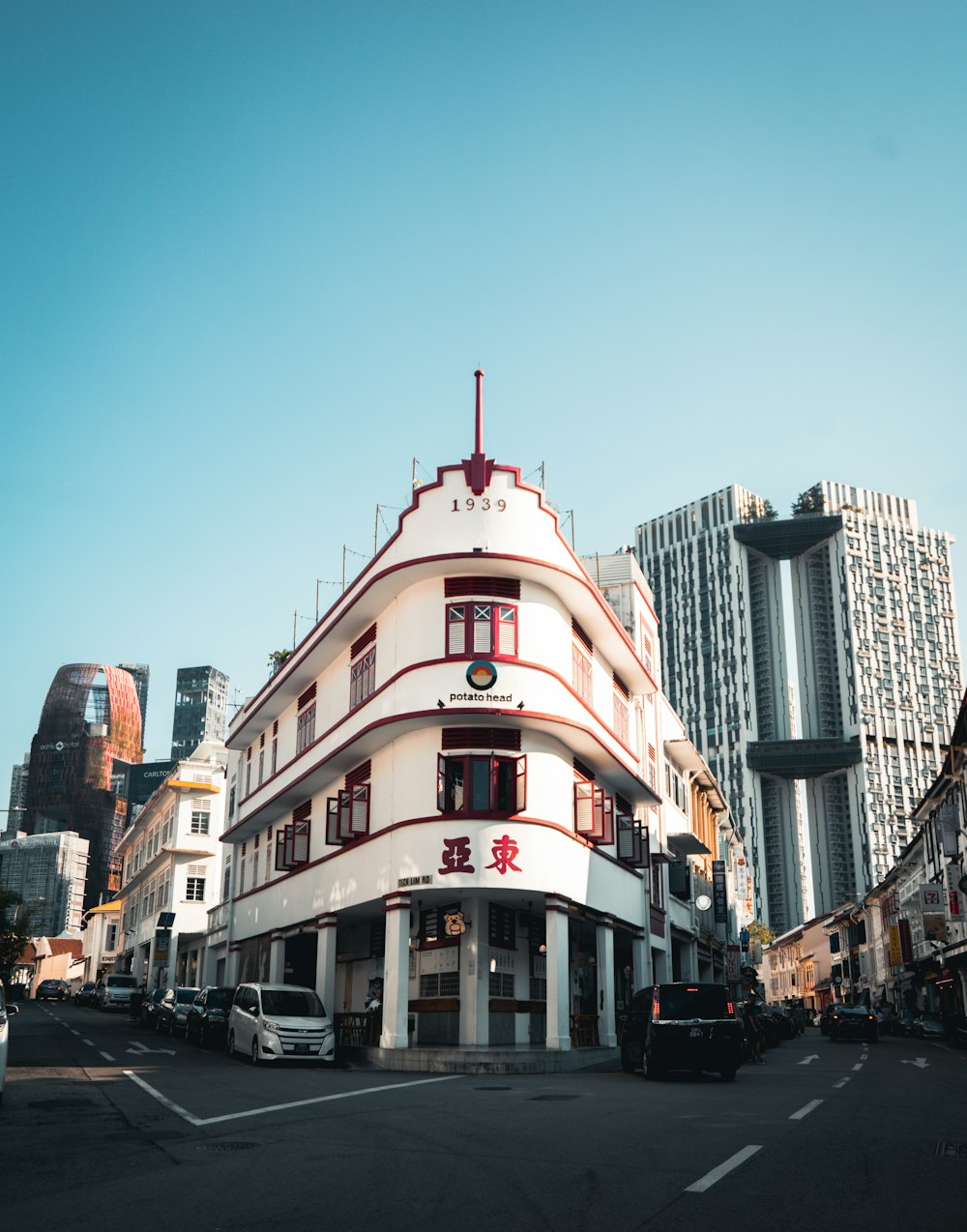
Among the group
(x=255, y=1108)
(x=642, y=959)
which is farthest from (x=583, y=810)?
(x=255, y=1108)

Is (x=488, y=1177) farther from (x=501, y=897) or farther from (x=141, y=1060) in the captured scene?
(x=501, y=897)

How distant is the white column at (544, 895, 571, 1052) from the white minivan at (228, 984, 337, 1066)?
17.1 feet

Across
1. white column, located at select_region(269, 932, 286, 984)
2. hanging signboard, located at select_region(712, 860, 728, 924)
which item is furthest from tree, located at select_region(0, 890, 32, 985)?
hanging signboard, located at select_region(712, 860, 728, 924)

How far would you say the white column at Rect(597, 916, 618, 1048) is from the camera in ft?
105

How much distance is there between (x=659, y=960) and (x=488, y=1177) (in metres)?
33.6

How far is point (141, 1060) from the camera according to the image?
2330cm

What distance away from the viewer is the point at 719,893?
5591 centimetres

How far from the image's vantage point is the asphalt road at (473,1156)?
7676 millimetres

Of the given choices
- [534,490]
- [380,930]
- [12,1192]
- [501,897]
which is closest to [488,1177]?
[12,1192]

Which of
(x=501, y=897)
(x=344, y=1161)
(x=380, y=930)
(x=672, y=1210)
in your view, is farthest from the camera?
(x=380, y=930)

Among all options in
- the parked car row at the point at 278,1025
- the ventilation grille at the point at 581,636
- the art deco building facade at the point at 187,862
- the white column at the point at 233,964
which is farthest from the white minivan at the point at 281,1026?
the art deco building facade at the point at 187,862

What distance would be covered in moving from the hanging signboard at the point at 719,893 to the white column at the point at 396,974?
3155 centimetres

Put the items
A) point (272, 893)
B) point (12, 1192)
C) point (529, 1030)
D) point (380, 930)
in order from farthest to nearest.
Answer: point (272, 893) < point (380, 930) < point (529, 1030) < point (12, 1192)

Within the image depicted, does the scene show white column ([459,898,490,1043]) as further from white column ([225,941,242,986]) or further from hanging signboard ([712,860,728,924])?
hanging signboard ([712,860,728,924])
